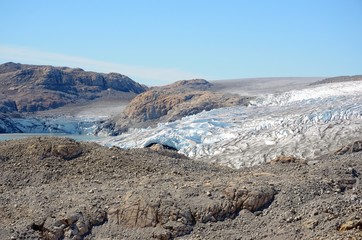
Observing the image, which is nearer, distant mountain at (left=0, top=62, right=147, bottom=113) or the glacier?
the glacier

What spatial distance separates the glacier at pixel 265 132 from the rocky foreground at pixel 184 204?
8528 millimetres

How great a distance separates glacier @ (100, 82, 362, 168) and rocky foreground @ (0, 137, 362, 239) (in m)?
8.53

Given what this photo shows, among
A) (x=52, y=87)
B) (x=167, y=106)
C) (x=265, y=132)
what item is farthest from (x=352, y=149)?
(x=52, y=87)

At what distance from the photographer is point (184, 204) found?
32.1ft

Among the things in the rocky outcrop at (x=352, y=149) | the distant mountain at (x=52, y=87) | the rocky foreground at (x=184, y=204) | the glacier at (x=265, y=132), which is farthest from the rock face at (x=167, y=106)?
the rocky foreground at (x=184, y=204)

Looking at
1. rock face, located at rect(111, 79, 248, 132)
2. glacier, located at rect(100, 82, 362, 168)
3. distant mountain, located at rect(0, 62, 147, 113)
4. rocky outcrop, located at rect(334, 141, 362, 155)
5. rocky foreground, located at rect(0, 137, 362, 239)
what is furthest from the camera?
distant mountain, located at rect(0, 62, 147, 113)

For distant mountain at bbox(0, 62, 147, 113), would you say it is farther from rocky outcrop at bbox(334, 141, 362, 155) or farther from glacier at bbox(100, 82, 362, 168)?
rocky outcrop at bbox(334, 141, 362, 155)

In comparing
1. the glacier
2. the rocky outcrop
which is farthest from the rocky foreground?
the glacier

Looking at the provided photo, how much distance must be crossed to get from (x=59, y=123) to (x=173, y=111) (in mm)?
14641

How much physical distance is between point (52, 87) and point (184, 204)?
70.2 meters

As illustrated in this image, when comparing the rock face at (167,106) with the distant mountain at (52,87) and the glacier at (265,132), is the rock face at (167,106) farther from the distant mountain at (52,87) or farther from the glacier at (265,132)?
the distant mountain at (52,87)

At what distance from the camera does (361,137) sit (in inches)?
803

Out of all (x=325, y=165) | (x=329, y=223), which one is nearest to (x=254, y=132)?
(x=325, y=165)

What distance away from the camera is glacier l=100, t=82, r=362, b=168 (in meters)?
20.6
